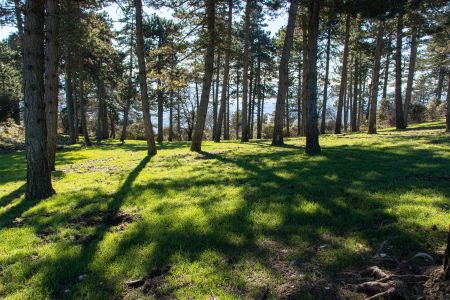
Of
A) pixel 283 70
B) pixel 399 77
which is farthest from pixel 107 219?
pixel 399 77

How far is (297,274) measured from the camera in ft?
12.6

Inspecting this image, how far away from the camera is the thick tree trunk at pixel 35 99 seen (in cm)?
732

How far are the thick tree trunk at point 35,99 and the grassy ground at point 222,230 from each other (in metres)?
0.54

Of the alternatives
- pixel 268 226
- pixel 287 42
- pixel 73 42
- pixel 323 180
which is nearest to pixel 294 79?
pixel 287 42

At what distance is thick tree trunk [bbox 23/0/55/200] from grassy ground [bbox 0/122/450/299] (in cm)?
54

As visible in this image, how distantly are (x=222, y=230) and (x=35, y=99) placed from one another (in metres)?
5.51

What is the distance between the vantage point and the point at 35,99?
7.46 meters

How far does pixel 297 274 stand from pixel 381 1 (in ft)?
27.4

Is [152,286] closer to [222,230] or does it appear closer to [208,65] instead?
[222,230]

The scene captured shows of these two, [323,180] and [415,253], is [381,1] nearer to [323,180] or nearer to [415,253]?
[323,180]

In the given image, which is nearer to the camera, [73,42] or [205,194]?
[205,194]

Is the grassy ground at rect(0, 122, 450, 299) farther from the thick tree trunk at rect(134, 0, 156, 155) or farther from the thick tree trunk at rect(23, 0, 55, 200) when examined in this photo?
the thick tree trunk at rect(134, 0, 156, 155)

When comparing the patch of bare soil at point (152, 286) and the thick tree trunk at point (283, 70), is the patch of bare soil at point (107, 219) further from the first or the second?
the thick tree trunk at point (283, 70)

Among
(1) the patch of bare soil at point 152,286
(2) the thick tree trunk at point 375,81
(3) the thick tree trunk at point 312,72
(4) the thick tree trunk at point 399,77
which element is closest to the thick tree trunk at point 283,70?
(3) the thick tree trunk at point 312,72
